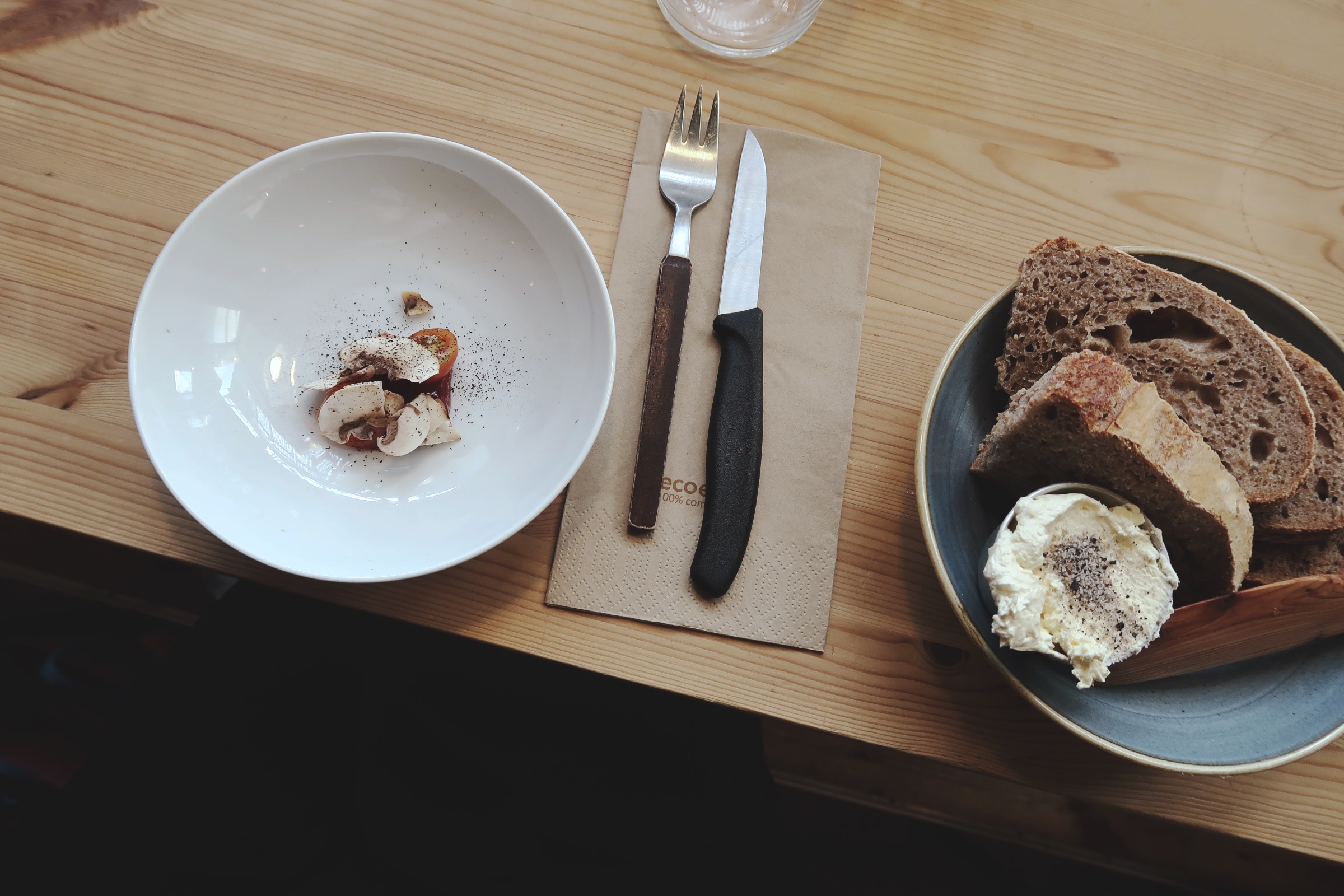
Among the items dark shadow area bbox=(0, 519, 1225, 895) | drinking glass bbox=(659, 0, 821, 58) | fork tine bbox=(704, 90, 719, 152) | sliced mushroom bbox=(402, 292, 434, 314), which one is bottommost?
dark shadow area bbox=(0, 519, 1225, 895)

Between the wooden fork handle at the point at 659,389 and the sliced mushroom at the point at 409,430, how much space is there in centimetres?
24

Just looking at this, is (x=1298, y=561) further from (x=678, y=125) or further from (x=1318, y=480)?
(x=678, y=125)

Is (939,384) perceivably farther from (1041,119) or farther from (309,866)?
(309,866)

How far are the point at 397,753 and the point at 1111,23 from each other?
144 centimetres

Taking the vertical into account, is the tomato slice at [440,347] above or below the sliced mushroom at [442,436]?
above

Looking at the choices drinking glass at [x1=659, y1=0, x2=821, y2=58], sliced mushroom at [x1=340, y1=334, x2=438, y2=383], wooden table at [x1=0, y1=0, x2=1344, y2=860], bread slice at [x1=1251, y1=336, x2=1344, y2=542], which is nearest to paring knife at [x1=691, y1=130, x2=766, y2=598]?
wooden table at [x1=0, y1=0, x2=1344, y2=860]

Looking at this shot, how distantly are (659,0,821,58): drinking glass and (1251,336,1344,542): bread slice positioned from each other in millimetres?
692

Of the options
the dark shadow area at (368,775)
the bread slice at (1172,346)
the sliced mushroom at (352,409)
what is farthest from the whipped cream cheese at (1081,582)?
the sliced mushroom at (352,409)

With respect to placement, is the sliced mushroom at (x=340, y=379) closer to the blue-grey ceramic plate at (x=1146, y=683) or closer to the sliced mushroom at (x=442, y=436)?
the sliced mushroom at (x=442, y=436)

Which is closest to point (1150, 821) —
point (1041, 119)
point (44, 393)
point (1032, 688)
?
point (1032, 688)

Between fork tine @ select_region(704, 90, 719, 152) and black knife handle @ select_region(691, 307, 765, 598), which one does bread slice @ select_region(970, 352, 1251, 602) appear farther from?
fork tine @ select_region(704, 90, 719, 152)

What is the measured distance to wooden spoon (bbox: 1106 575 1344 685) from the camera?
723 millimetres

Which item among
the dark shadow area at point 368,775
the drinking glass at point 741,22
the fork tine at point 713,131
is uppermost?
the drinking glass at point 741,22

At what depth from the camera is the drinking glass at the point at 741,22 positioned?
949 mm
